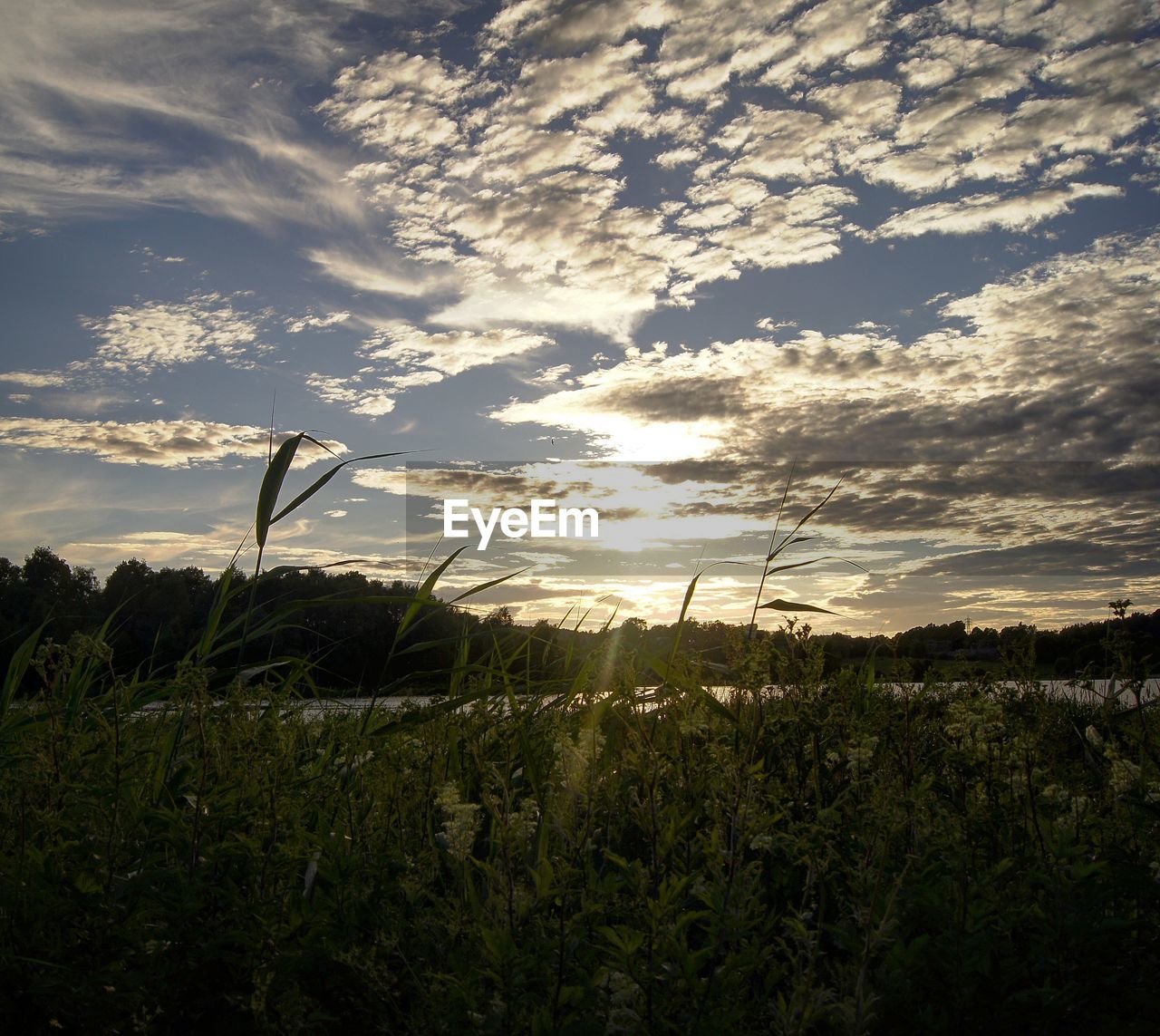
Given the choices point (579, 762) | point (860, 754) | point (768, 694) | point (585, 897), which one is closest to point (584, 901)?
point (585, 897)

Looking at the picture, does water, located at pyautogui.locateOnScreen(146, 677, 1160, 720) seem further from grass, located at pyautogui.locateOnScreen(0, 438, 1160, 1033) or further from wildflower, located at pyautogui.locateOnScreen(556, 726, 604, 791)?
wildflower, located at pyautogui.locateOnScreen(556, 726, 604, 791)

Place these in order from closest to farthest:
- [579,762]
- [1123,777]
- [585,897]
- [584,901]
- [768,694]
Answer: [584,901]
[585,897]
[579,762]
[1123,777]
[768,694]

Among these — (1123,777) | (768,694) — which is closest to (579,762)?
(1123,777)

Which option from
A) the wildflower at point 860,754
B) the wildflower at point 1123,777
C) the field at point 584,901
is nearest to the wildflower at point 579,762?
the field at point 584,901

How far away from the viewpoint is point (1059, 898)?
7.82 ft

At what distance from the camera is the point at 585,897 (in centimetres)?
237

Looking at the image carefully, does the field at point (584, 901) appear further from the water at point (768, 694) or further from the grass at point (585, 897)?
the water at point (768, 694)

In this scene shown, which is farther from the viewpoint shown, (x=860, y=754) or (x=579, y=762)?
(x=860, y=754)

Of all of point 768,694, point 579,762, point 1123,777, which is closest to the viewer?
point 579,762

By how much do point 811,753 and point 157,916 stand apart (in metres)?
2.97

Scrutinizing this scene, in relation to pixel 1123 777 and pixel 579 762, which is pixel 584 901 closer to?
pixel 579 762

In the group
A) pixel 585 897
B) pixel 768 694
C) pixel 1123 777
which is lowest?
pixel 585 897

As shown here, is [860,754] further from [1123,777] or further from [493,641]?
[493,641]

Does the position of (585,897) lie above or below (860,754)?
below
